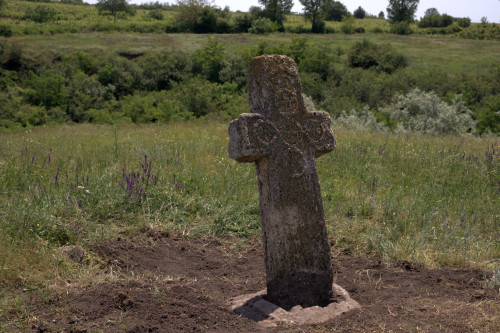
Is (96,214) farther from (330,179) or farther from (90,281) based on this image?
(330,179)

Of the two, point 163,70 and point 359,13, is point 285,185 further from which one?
point 359,13

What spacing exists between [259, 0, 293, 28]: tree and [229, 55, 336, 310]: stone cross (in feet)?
229

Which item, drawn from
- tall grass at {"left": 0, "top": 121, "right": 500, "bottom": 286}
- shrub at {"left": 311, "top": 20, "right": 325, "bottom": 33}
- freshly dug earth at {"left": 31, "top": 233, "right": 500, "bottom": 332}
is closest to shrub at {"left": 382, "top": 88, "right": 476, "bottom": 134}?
tall grass at {"left": 0, "top": 121, "right": 500, "bottom": 286}

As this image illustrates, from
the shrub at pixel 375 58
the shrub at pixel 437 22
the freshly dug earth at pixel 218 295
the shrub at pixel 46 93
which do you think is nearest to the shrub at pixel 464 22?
the shrub at pixel 437 22

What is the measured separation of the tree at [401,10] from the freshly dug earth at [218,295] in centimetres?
9623

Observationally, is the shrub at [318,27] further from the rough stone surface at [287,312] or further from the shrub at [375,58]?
the rough stone surface at [287,312]

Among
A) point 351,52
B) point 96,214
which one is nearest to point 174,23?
point 351,52

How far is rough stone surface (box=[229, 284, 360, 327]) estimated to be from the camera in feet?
11.4

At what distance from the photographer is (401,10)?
92.8 meters

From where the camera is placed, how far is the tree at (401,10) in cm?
9253

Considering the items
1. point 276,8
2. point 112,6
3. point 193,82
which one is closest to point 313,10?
point 276,8

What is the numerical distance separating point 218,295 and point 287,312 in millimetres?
710

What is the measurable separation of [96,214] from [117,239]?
622mm

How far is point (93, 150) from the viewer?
9.20 meters
